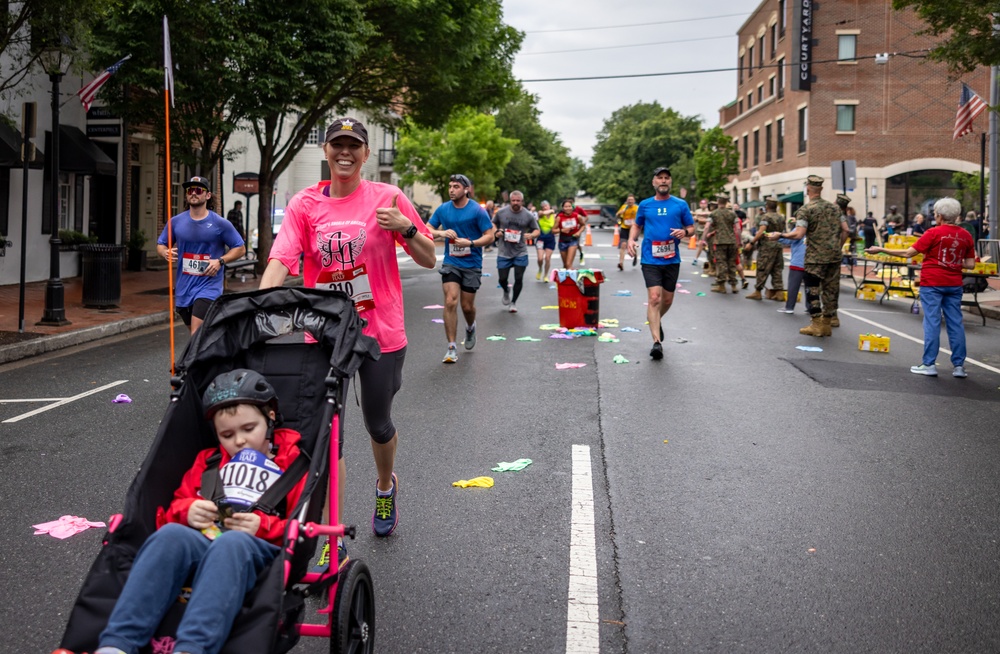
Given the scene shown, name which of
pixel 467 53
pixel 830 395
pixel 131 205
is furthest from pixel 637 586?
pixel 131 205

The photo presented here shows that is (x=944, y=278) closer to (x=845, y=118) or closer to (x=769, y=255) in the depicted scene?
(x=769, y=255)

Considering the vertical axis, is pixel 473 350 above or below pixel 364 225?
below

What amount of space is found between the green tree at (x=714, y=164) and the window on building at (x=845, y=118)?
770cm

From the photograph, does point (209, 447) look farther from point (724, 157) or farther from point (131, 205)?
point (724, 157)

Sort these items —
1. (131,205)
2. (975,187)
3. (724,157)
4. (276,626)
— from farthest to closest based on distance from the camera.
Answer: (724,157) < (975,187) < (131,205) < (276,626)

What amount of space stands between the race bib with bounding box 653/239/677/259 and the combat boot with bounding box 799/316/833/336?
3722 millimetres

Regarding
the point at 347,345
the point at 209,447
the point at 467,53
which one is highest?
the point at 467,53

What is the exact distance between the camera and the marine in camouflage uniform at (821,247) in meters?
14.0

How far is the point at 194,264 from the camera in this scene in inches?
362

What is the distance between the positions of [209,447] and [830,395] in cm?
693

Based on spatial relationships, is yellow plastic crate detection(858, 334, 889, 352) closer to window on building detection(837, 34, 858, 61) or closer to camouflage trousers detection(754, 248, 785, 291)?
camouflage trousers detection(754, 248, 785, 291)

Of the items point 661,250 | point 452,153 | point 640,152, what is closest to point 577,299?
point 661,250

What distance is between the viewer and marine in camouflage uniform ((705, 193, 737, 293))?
67.4 ft

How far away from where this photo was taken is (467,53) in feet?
75.5
